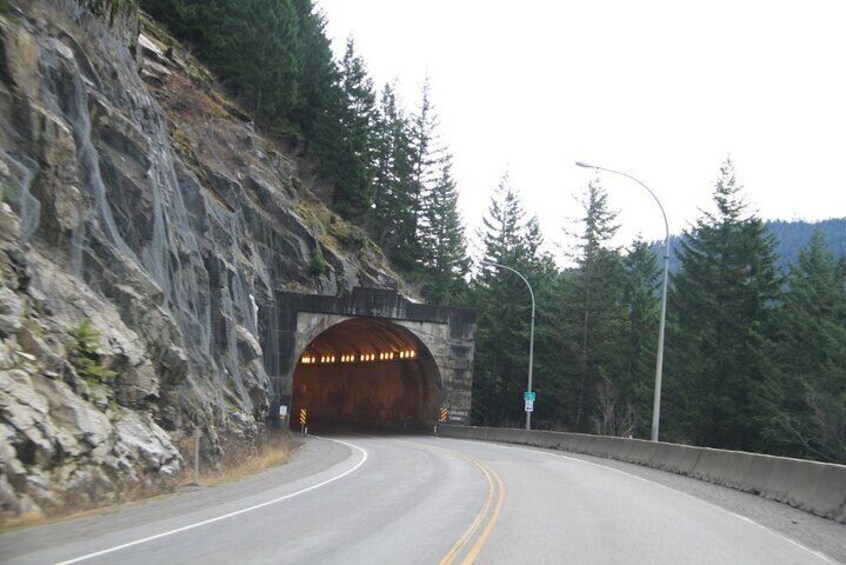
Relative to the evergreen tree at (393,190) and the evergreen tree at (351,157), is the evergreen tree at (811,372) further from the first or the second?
the evergreen tree at (393,190)

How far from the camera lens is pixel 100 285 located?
17.3m

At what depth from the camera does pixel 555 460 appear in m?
26.3

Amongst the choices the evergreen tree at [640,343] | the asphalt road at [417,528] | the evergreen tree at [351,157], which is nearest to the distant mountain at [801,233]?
the evergreen tree at [640,343]

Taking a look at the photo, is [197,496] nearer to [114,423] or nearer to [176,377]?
[114,423]

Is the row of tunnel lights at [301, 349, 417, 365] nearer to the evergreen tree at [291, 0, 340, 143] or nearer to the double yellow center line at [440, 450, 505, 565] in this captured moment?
the evergreen tree at [291, 0, 340, 143]

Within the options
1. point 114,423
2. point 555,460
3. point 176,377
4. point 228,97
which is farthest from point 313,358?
point 114,423

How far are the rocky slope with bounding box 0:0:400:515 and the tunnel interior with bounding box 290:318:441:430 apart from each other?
1926 cm

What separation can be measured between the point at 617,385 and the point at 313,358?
25.9 metres

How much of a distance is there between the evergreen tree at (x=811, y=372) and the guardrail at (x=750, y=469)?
10.9m

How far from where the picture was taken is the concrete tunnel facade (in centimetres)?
4406

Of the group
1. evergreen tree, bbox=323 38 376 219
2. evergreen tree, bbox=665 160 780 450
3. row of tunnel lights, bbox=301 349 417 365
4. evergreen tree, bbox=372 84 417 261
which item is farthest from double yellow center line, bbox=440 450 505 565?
evergreen tree, bbox=372 84 417 261

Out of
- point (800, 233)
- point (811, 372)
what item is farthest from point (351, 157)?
point (800, 233)

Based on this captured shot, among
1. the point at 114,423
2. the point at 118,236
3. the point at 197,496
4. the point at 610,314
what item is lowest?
the point at 197,496

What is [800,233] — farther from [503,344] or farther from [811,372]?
[811,372]
